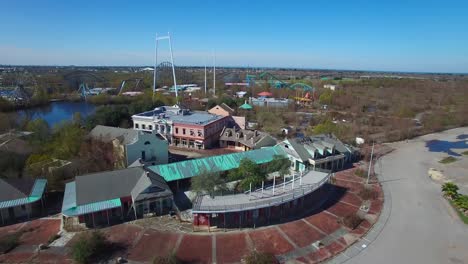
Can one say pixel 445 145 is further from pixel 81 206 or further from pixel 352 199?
pixel 81 206

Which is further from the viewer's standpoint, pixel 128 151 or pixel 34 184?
pixel 128 151

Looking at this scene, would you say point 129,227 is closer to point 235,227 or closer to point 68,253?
point 68,253

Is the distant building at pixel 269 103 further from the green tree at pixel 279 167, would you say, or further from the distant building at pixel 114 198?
the distant building at pixel 114 198

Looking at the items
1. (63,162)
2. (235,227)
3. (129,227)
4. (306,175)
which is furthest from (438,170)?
(63,162)

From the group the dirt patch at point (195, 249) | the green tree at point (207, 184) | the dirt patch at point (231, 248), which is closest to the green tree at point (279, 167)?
the green tree at point (207, 184)

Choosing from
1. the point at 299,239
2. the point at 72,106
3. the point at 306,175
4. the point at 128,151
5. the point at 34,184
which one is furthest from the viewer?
the point at 72,106

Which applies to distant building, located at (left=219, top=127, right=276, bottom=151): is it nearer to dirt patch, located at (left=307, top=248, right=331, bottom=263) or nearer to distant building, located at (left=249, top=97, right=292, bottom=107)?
dirt patch, located at (left=307, top=248, right=331, bottom=263)

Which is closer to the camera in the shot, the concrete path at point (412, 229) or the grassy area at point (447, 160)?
the concrete path at point (412, 229)
